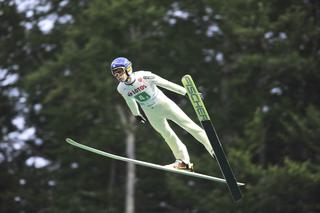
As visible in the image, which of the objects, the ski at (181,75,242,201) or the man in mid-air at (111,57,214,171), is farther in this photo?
the man in mid-air at (111,57,214,171)

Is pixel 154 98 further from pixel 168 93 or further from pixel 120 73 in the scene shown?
pixel 168 93

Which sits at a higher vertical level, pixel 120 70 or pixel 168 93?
pixel 120 70

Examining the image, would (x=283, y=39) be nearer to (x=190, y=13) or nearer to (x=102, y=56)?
(x=190, y=13)

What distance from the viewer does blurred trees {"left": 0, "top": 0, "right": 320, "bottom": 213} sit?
2205 cm

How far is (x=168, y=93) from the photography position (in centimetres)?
2594

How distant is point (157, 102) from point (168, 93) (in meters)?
15.8

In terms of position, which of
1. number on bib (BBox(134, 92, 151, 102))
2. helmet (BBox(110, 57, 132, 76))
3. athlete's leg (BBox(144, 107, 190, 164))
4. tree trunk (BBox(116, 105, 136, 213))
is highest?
helmet (BBox(110, 57, 132, 76))

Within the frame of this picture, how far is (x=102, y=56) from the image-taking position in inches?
900

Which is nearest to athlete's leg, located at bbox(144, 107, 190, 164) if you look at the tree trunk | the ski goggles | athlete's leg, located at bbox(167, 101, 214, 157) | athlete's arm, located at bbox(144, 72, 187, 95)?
athlete's leg, located at bbox(167, 101, 214, 157)

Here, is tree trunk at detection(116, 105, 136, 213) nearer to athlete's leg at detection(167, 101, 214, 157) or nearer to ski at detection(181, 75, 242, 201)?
athlete's leg at detection(167, 101, 214, 157)

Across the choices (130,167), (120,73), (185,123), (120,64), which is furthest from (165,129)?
(130,167)

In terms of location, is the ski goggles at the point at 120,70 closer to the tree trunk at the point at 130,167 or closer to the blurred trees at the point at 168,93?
the blurred trees at the point at 168,93

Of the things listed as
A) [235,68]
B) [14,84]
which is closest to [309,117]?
[235,68]

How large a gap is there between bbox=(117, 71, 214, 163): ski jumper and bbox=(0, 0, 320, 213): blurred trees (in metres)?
10.3
